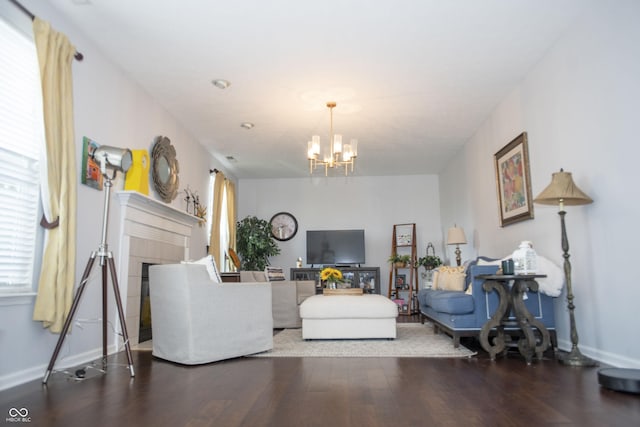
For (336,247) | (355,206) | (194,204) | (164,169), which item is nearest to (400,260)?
(336,247)

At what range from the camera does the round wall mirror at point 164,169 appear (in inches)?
196

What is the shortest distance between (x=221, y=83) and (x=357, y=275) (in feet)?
15.8

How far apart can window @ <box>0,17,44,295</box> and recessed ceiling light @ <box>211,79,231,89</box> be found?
1742 mm

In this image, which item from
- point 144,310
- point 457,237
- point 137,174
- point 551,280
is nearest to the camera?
point 551,280

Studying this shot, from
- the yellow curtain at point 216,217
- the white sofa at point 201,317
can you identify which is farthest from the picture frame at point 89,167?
the yellow curtain at point 216,217

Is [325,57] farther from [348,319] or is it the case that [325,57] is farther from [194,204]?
[194,204]

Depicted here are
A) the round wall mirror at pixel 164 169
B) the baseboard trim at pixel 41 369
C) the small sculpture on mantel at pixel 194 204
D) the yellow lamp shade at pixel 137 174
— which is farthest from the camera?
the small sculpture on mantel at pixel 194 204

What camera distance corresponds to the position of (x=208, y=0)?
10.7 feet

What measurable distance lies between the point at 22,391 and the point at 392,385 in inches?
83.5

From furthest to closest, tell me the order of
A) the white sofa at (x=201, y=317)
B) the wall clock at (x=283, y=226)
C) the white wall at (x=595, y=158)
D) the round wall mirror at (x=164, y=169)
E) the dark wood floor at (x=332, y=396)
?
the wall clock at (x=283, y=226), the round wall mirror at (x=164, y=169), the white sofa at (x=201, y=317), the white wall at (x=595, y=158), the dark wood floor at (x=332, y=396)

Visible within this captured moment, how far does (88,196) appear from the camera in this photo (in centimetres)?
374

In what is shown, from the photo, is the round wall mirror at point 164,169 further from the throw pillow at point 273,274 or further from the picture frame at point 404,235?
the picture frame at point 404,235

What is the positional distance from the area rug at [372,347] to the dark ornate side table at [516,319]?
245 mm

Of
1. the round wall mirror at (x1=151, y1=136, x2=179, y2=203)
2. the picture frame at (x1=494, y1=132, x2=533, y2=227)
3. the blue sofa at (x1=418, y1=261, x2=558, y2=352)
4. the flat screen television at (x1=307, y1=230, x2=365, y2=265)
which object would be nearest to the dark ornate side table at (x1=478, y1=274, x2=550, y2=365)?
the blue sofa at (x1=418, y1=261, x2=558, y2=352)
